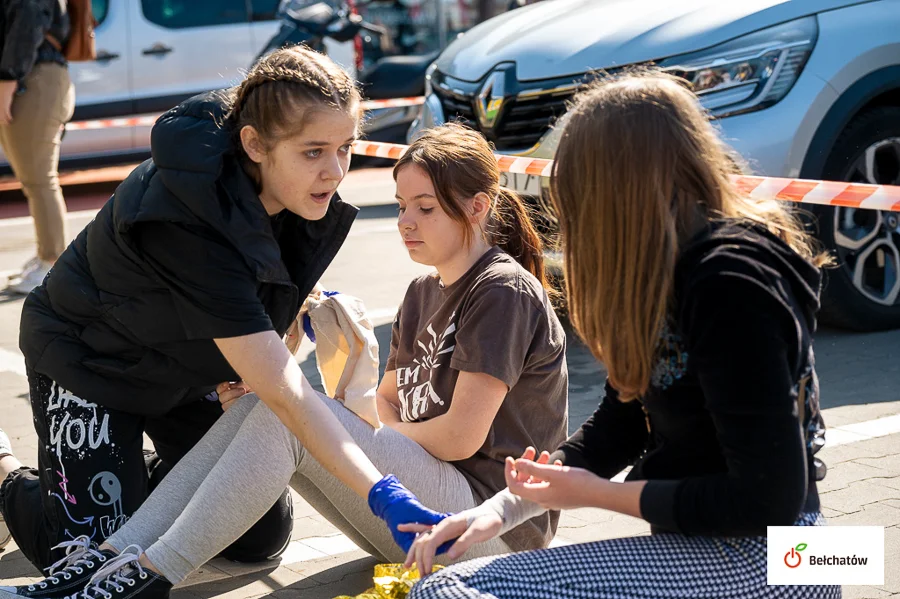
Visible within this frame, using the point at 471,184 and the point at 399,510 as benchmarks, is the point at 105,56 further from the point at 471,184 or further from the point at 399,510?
the point at 399,510

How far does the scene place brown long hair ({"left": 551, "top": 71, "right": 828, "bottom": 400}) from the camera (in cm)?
193

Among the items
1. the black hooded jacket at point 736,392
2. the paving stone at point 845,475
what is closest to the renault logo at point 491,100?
the paving stone at point 845,475

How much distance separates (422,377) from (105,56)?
7752 millimetres

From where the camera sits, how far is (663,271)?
1916 millimetres

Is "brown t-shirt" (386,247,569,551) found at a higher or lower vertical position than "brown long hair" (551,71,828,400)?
lower

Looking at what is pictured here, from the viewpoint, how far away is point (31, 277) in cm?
665

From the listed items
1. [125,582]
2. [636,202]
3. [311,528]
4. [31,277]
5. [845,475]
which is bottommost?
[31,277]

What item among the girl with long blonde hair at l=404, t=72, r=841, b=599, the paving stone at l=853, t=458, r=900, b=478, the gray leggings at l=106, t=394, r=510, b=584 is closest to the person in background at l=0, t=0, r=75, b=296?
the gray leggings at l=106, t=394, r=510, b=584

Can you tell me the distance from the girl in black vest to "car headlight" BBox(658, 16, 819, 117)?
2.35 metres

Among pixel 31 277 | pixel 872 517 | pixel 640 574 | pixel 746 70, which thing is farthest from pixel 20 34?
pixel 640 574

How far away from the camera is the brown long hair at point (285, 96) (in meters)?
2.59

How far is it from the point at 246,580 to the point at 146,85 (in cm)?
763

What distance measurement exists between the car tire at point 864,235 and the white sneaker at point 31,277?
13.6 ft

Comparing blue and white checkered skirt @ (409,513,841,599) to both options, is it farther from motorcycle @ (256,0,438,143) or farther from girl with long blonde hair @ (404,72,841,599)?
motorcycle @ (256,0,438,143)
